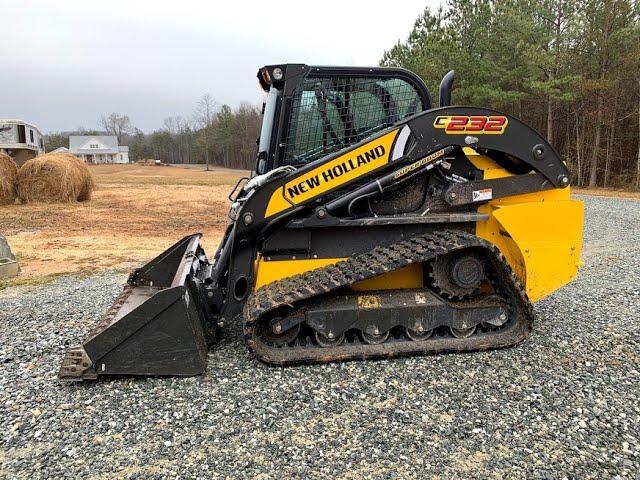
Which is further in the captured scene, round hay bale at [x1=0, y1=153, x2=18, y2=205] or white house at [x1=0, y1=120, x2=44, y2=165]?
white house at [x1=0, y1=120, x2=44, y2=165]

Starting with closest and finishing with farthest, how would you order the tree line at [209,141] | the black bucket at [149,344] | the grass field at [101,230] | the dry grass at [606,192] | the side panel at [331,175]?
the black bucket at [149,344] < the side panel at [331,175] < the grass field at [101,230] < the dry grass at [606,192] < the tree line at [209,141]

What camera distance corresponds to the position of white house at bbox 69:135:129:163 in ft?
309

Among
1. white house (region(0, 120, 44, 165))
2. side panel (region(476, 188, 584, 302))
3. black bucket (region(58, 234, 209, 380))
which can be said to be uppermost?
white house (region(0, 120, 44, 165))

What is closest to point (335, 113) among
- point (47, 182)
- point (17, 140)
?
point (47, 182)

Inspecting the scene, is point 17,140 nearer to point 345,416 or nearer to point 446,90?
point 446,90

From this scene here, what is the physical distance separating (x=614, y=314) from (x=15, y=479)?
535 cm

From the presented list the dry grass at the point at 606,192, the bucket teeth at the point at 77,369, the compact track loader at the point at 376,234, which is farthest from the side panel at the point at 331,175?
the dry grass at the point at 606,192

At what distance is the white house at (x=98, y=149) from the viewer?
9419 centimetres

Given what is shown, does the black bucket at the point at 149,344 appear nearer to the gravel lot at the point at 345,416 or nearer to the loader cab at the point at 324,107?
the gravel lot at the point at 345,416

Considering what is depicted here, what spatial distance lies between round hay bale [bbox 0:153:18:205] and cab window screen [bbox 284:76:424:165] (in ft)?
57.6

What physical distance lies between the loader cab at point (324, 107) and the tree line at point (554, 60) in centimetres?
1934

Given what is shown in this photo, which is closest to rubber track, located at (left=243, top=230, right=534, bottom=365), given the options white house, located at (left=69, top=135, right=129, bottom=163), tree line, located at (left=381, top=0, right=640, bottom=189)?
tree line, located at (left=381, top=0, right=640, bottom=189)

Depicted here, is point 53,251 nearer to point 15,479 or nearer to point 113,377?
point 113,377

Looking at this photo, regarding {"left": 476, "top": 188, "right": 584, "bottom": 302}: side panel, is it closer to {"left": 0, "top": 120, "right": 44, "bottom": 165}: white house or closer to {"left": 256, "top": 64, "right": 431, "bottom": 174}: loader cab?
{"left": 256, "top": 64, "right": 431, "bottom": 174}: loader cab
